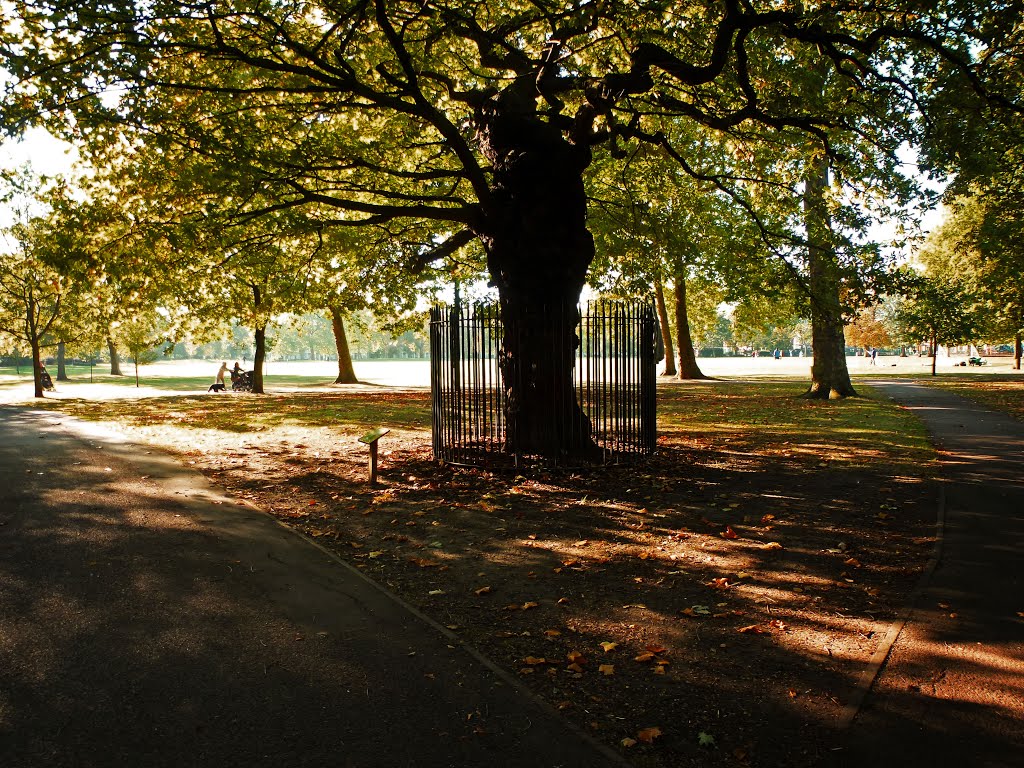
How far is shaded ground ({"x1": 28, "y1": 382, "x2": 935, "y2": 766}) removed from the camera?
355 cm

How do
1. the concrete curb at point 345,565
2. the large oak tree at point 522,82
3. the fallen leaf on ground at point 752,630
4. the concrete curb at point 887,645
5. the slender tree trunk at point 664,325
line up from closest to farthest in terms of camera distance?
the concrete curb at point 345,565
the concrete curb at point 887,645
the fallen leaf on ground at point 752,630
the large oak tree at point 522,82
the slender tree trunk at point 664,325

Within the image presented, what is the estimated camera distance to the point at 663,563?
5.77 metres

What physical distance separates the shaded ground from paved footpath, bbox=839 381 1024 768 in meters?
0.19

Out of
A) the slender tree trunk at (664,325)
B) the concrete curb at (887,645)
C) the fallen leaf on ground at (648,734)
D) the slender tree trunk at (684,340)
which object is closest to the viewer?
the fallen leaf on ground at (648,734)

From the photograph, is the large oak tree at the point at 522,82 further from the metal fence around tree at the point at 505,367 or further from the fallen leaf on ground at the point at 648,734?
the fallen leaf on ground at the point at 648,734

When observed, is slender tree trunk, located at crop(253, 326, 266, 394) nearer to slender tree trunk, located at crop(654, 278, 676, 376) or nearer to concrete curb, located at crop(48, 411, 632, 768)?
concrete curb, located at crop(48, 411, 632, 768)

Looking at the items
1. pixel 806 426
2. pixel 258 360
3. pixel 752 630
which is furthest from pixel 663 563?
pixel 258 360

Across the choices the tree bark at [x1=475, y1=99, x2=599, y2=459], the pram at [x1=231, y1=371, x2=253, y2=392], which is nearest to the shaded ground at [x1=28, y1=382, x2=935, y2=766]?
the tree bark at [x1=475, y1=99, x2=599, y2=459]

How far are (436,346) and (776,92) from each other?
22.1 ft

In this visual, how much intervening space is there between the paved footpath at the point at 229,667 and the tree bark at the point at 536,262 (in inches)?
176

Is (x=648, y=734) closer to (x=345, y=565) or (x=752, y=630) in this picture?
(x=752, y=630)

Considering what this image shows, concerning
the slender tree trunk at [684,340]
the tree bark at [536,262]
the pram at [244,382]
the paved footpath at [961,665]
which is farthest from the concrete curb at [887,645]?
the pram at [244,382]

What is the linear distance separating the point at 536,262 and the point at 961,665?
24.2 feet

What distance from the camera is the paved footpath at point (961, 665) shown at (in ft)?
10.2
